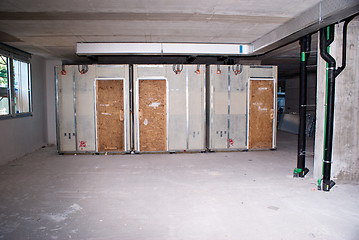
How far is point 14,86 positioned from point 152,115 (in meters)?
3.78

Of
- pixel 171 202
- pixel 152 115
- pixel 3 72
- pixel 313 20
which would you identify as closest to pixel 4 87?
pixel 3 72

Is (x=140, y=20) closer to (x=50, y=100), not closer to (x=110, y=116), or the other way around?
(x=110, y=116)

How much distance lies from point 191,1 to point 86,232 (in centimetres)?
354

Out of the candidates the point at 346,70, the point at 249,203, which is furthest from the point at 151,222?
the point at 346,70

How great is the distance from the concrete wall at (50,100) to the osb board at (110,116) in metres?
2.80

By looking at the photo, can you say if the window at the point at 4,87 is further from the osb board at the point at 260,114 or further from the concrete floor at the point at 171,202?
the osb board at the point at 260,114

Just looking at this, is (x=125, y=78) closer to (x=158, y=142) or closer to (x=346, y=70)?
(x=158, y=142)

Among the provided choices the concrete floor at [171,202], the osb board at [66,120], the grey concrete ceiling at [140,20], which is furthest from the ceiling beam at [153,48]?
the concrete floor at [171,202]

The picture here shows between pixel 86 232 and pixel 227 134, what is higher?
pixel 227 134

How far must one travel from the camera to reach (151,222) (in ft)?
10.4

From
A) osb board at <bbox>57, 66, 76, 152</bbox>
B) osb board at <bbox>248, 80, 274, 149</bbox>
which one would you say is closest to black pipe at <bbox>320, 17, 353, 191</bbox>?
osb board at <bbox>248, 80, 274, 149</bbox>

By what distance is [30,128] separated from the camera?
7641 millimetres

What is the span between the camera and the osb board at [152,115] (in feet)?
23.6

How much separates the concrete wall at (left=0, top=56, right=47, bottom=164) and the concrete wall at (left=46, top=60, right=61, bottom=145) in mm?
162
